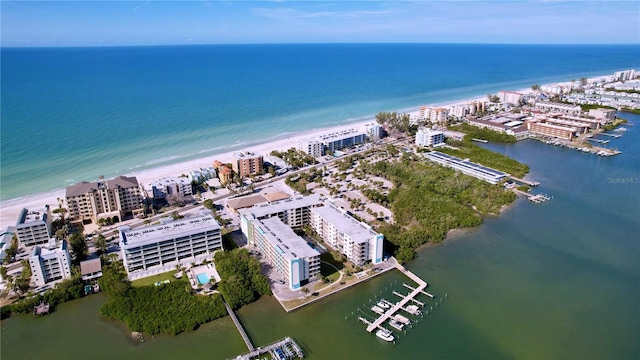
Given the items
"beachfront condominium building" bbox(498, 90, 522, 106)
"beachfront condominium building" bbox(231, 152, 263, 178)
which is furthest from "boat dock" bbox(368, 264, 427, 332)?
"beachfront condominium building" bbox(498, 90, 522, 106)

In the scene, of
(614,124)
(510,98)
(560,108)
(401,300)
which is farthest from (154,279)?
(510,98)

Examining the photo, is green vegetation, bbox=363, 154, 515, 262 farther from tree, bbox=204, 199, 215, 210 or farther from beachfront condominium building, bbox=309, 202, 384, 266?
tree, bbox=204, 199, 215, 210

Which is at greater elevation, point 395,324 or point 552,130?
point 552,130

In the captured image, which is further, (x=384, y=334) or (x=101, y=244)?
(x=101, y=244)

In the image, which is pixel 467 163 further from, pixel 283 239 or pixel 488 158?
pixel 283 239

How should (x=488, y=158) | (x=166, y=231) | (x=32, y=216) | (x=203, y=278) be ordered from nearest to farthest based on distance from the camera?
→ (x=203, y=278)
(x=166, y=231)
(x=32, y=216)
(x=488, y=158)

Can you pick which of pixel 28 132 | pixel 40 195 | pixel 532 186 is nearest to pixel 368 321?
pixel 532 186
